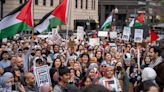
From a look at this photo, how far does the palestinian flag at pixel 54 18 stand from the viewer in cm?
1535

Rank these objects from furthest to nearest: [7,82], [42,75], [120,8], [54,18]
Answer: [120,8] < [54,18] < [42,75] < [7,82]

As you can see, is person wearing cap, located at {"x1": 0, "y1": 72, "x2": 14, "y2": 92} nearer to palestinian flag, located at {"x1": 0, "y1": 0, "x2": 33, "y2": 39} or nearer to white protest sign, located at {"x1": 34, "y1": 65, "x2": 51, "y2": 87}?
white protest sign, located at {"x1": 34, "y1": 65, "x2": 51, "y2": 87}

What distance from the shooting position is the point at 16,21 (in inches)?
508

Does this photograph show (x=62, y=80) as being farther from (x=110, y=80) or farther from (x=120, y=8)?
(x=120, y=8)

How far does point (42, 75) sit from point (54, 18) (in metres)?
7.11

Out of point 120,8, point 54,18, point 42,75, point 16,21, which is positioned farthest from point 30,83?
point 120,8

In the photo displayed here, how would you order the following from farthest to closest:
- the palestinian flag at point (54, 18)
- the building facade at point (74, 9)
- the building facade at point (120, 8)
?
the building facade at point (120, 8), the building facade at point (74, 9), the palestinian flag at point (54, 18)

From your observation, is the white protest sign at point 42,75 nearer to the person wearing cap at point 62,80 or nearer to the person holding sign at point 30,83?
the person holding sign at point 30,83

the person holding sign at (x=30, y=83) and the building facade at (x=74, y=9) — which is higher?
the person holding sign at (x=30, y=83)

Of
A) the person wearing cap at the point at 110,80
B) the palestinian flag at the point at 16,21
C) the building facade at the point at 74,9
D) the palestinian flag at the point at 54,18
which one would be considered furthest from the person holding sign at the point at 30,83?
the building facade at the point at 74,9

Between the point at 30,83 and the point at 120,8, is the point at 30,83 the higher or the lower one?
the higher one

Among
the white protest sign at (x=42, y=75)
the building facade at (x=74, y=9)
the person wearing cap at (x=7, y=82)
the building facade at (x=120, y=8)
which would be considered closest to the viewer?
the person wearing cap at (x=7, y=82)

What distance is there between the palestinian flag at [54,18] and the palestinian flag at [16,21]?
6.03 ft

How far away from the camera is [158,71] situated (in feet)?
29.1
